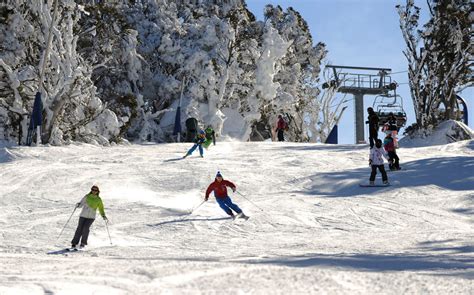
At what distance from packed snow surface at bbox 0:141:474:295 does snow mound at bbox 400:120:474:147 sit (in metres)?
3.93

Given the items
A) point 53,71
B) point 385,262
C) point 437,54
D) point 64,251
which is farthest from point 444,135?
point 64,251

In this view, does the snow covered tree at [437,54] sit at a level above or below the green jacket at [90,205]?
above

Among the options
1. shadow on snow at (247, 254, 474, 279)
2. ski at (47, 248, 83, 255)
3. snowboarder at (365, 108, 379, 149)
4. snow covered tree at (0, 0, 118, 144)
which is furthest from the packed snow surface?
snow covered tree at (0, 0, 118, 144)

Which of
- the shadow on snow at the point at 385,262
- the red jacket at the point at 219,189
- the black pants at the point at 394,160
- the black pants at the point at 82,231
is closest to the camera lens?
the shadow on snow at the point at 385,262

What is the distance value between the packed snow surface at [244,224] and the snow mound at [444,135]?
12.9 feet

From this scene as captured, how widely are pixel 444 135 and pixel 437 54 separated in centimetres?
535

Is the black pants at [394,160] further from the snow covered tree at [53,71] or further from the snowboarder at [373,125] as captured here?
the snow covered tree at [53,71]

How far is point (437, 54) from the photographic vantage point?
3161cm

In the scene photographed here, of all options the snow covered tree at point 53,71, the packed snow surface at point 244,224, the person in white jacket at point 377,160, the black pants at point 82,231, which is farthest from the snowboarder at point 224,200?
the snow covered tree at point 53,71

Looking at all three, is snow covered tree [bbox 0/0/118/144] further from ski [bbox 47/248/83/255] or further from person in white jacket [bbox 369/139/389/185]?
ski [bbox 47/248/83/255]

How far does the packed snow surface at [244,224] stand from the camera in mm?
6277

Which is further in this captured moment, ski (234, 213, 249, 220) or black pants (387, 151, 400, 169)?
black pants (387, 151, 400, 169)

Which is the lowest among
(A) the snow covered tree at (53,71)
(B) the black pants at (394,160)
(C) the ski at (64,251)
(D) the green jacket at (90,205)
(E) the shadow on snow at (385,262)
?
(C) the ski at (64,251)

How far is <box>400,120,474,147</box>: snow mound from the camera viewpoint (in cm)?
2848
